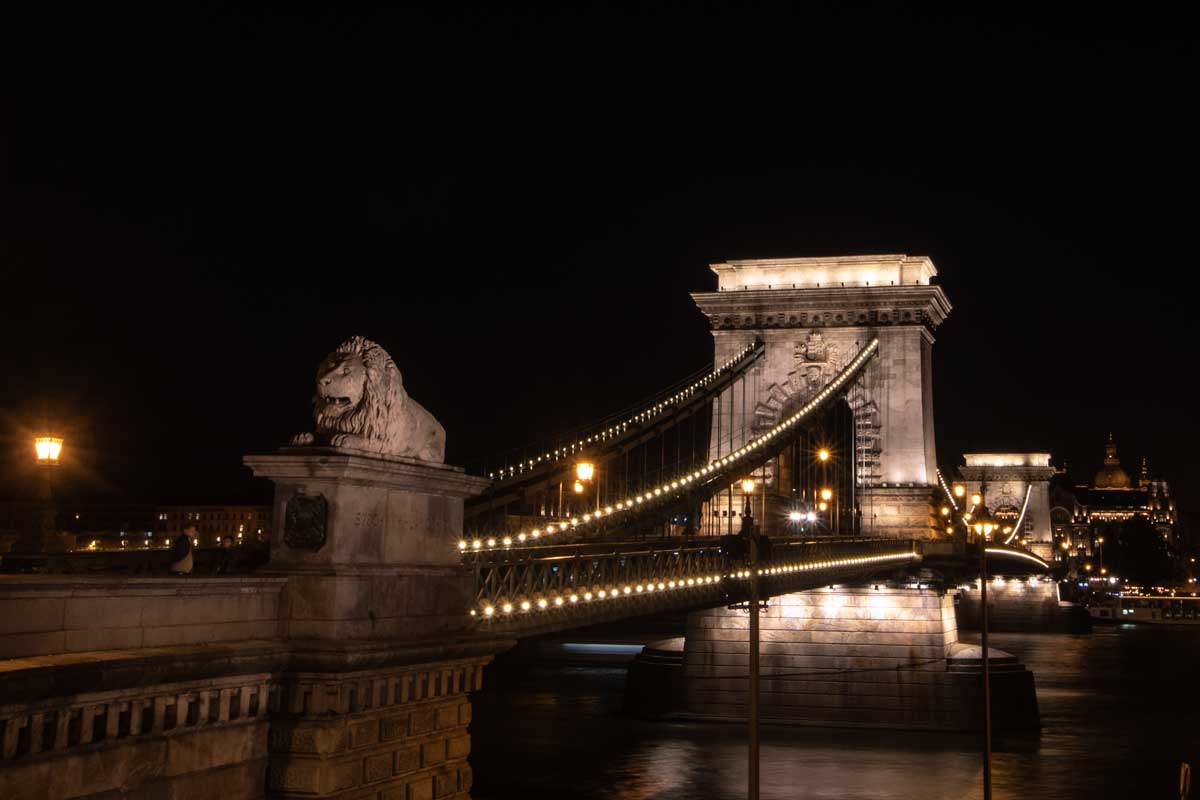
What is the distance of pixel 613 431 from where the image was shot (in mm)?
40250

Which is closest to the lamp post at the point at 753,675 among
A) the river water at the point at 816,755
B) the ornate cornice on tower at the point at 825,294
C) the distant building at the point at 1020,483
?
the river water at the point at 816,755

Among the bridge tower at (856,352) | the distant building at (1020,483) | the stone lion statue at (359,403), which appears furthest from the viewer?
the distant building at (1020,483)

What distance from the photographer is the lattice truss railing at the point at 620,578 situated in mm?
19531

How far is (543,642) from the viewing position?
3802 inches

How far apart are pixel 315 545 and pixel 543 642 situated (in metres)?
83.5

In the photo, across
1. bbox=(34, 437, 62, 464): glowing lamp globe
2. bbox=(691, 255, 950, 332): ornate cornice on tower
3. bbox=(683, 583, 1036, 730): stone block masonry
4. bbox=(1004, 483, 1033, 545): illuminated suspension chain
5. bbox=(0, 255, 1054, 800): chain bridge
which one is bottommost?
bbox=(683, 583, 1036, 730): stone block masonry

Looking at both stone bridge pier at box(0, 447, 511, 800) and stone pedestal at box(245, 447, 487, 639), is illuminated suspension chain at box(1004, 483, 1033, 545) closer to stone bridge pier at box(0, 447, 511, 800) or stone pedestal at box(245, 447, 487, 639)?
stone bridge pier at box(0, 447, 511, 800)

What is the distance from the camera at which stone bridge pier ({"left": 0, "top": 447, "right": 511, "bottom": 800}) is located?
35.9 feet

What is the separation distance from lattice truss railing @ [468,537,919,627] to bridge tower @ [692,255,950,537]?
73.1 feet

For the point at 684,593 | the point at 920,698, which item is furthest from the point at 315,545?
the point at 920,698

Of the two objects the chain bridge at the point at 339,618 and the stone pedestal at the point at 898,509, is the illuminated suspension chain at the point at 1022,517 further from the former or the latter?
the chain bridge at the point at 339,618

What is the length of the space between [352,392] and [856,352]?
48567 mm

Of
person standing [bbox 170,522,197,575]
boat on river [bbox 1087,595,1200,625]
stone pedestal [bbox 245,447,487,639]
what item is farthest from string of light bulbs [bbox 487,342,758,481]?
boat on river [bbox 1087,595,1200,625]

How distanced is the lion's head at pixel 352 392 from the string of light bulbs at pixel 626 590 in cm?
335
